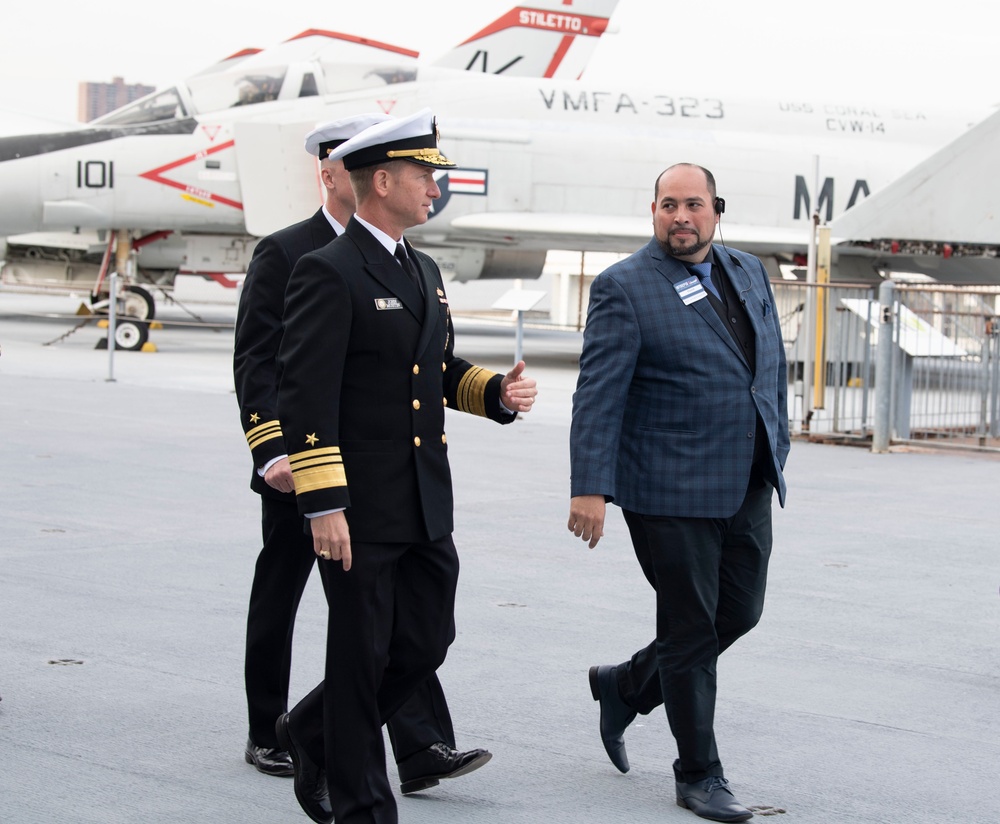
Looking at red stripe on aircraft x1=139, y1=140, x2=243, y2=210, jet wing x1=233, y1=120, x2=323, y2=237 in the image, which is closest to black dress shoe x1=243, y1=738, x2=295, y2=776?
jet wing x1=233, y1=120, x2=323, y2=237

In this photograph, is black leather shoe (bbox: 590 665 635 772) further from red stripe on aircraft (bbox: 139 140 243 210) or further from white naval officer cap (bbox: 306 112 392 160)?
red stripe on aircraft (bbox: 139 140 243 210)

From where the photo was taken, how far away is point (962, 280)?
71.1 ft

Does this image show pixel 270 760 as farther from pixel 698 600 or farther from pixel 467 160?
pixel 467 160

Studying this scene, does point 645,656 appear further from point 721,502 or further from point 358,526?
point 358,526

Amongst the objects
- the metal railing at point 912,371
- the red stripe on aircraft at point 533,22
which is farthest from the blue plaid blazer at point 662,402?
the red stripe on aircraft at point 533,22

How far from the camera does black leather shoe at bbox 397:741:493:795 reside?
373 centimetres

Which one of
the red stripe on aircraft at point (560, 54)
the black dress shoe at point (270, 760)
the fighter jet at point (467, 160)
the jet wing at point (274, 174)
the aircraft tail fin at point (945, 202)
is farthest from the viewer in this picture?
the red stripe on aircraft at point (560, 54)

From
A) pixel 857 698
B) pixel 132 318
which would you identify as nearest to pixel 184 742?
pixel 857 698

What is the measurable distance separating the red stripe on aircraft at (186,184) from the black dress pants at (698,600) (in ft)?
56.9

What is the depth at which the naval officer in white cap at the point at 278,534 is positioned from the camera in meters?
3.74

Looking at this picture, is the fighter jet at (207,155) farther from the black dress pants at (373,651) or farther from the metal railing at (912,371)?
the black dress pants at (373,651)

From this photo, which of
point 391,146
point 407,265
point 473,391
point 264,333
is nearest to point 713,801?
point 473,391

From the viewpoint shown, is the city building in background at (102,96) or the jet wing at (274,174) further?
the city building in background at (102,96)

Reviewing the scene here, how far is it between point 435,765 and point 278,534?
30.9 inches
